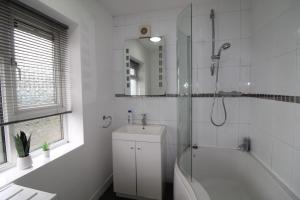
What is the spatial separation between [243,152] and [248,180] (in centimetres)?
32

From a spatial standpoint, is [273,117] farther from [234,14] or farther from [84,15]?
[84,15]

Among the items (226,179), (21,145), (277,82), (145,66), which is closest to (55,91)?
(21,145)

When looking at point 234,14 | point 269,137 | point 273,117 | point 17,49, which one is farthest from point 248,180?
point 17,49

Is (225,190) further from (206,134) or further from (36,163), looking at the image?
(36,163)

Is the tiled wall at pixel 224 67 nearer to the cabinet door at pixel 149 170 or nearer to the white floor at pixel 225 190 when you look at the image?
the white floor at pixel 225 190

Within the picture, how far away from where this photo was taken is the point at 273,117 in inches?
58.2

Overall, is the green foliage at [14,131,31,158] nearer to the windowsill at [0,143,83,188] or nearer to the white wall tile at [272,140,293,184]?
the windowsill at [0,143,83,188]

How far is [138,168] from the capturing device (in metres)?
1.91

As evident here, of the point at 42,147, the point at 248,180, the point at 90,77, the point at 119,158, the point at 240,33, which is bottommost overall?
the point at 248,180

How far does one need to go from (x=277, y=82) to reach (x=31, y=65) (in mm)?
2127

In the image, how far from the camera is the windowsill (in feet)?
3.55

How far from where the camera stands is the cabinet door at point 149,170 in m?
1.85

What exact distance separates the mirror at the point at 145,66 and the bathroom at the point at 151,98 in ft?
0.05

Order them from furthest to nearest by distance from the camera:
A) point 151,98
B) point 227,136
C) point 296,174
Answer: point 151,98 → point 227,136 → point 296,174
